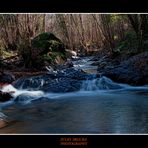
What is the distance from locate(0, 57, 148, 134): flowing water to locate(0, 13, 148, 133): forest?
2.3 inches

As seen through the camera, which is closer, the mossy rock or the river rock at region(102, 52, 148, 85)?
the river rock at region(102, 52, 148, 85)

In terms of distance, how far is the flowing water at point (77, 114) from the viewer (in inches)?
136

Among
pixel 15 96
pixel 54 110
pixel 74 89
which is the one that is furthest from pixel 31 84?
pixel 54 110

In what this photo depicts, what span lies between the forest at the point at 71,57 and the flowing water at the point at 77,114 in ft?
Result: 0.19

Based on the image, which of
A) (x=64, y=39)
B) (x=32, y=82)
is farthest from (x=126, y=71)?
(x=32, y=82)

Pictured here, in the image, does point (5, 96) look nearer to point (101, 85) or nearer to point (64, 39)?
point (101, 85)

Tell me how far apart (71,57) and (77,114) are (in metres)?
2.65

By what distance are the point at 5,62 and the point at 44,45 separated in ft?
9.88

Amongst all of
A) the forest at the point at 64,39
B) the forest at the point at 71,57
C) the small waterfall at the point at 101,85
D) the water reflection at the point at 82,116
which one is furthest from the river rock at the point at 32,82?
the small waterfall at the point at 101,85

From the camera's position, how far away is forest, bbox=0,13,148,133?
4586 mm

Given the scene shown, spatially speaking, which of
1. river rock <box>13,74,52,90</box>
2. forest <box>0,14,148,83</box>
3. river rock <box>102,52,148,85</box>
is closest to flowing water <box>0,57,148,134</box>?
river rock <box>13,74,52,90</box>

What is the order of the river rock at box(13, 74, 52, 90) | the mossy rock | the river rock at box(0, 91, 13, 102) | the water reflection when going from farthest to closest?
the mossy rock < the river rock at box(13, 74, 52, 90) < the river rock at box(0, 91, 13, 102) < the water reflection

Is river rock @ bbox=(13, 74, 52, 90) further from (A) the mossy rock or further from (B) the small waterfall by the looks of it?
(A) the mossy rock
